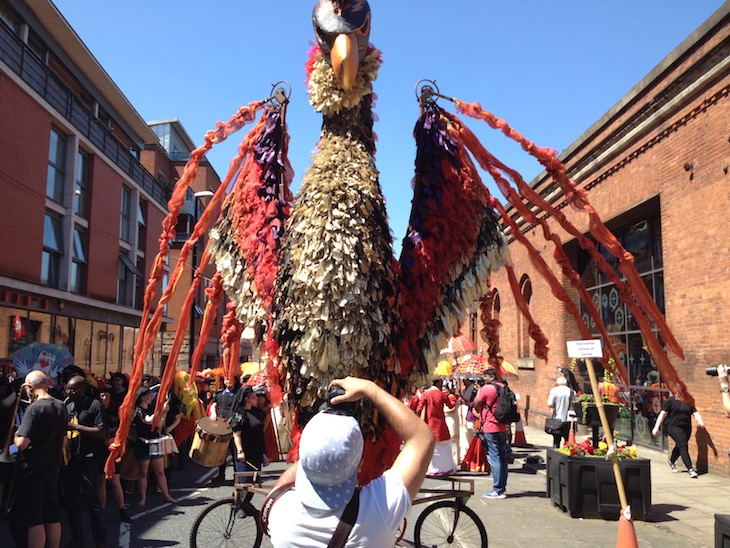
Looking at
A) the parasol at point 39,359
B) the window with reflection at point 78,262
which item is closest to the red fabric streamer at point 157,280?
the parasol at point 39,359

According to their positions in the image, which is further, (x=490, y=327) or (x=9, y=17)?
(x=9, y=17)

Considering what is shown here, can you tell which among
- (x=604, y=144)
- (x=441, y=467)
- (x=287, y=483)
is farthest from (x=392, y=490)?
(x=604, y=144)

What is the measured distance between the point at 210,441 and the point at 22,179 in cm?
1206

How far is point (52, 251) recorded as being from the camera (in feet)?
58.3

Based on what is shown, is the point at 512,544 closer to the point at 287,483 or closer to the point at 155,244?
the point at 287,483

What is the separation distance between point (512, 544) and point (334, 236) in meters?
4.10

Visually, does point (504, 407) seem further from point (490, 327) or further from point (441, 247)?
point (441, 247)

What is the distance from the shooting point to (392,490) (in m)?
1.80

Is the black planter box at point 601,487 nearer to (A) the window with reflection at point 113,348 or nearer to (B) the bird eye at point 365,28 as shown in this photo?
(B) the bird eye at point 365,28

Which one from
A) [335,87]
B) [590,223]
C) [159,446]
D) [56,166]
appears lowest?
[159,446]

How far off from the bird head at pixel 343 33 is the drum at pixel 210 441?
451cm

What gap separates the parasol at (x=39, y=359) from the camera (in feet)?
26.9

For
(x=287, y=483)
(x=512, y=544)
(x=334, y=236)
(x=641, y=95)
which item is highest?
(x=641, y=95)

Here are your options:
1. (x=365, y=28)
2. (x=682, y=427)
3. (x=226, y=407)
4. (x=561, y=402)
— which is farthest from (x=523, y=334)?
(x=365, y=28)
